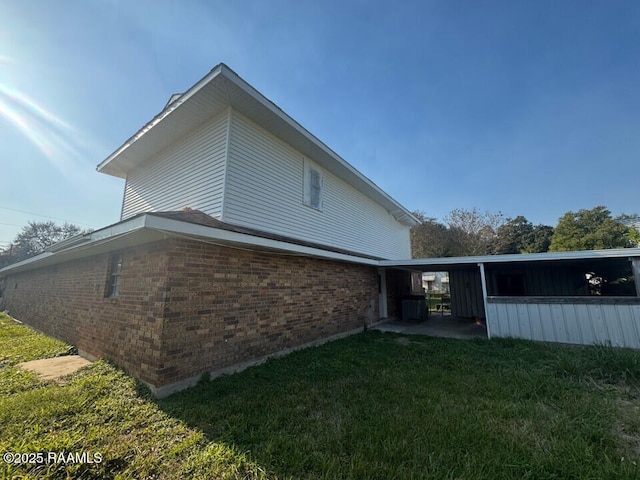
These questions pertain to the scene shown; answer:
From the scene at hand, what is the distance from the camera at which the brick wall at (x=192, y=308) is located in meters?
4.02

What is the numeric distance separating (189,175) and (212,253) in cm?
300

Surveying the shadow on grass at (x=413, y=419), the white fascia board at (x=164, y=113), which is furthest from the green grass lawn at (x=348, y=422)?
the white fascia board at (x=164, y=113)

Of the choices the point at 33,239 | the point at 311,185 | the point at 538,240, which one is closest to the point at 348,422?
the point at 311,185

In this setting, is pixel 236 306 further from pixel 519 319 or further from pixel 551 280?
pixel 551 280

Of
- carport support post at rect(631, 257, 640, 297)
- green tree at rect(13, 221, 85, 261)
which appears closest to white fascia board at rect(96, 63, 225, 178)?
carport support post at rect(631, 257, 640, 297)

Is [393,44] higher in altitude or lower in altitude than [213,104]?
higher

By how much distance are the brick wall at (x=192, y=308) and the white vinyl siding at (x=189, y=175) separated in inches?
59.3

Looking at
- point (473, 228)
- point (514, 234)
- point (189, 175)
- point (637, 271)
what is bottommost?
point (637, 271)

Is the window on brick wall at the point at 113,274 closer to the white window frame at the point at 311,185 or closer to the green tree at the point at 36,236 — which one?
the white window frame at the point at 311,185

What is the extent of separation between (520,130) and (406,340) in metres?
10.2

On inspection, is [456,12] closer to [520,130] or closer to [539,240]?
[520,130]

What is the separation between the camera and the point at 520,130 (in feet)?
35.5

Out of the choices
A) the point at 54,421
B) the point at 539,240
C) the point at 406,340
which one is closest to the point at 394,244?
the point at 406,340

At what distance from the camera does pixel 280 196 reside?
685 cm
